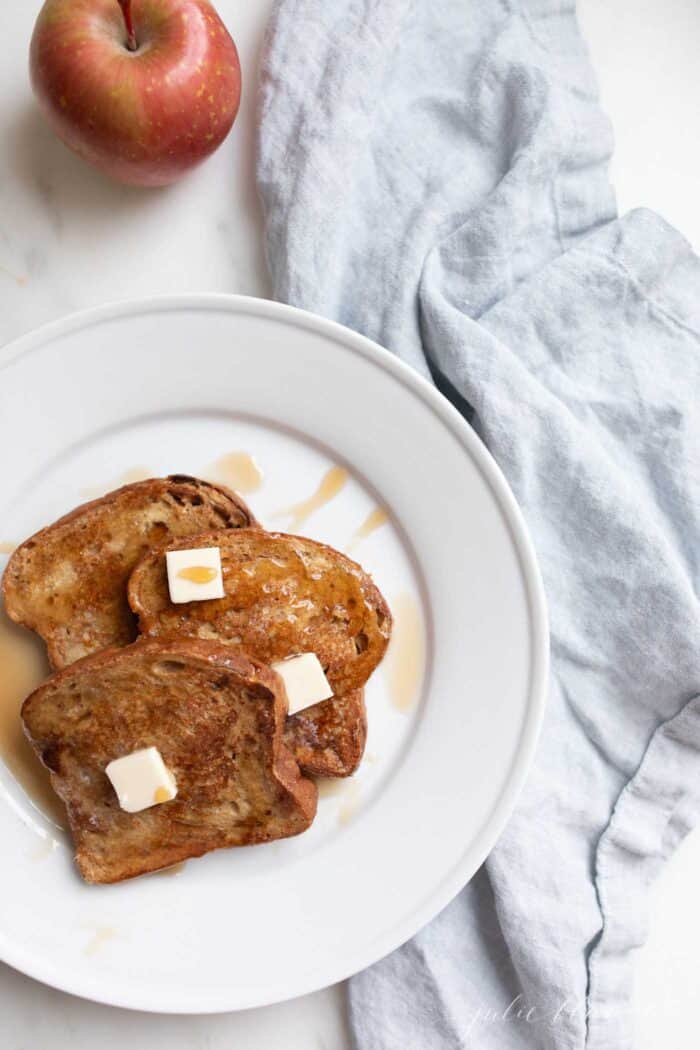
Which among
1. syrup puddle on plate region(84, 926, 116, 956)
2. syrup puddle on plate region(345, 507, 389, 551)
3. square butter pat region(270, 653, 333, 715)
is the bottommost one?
syrup puddle on plate region(84, 926, 116, 956)

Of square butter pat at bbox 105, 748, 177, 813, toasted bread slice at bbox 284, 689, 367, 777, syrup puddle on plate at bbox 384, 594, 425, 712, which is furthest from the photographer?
syrup puddle on plate at bbox 384, 594, 425, 712

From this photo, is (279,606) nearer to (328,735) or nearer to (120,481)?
(328,735)

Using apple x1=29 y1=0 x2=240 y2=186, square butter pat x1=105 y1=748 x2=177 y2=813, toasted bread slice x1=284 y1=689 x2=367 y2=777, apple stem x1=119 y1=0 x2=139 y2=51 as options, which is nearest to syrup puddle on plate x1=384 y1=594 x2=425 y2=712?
toasted bread slice x1=284 y1=689 x2=367 y2=777

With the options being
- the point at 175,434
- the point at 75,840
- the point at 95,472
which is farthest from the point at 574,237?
the point at 75,840

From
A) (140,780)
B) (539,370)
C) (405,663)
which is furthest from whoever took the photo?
(539,370)

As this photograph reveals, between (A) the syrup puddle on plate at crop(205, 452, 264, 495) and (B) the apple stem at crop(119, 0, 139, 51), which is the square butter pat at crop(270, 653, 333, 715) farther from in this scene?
(B) the apple stem at crop(119, 0, 139, 51)

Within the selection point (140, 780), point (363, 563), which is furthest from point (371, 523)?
point (140, 780)

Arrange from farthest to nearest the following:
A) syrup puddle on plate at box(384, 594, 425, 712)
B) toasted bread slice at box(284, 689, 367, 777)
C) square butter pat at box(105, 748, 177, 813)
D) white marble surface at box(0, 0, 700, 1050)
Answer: white marble surface at box(0, 0, 700, 1050)
syrup puddle on plate at box(384, 594, 425, 712)
toasted bread slice at box(284, 689, 367, 777)
square butter pat at box(105, 748, 177, 813)

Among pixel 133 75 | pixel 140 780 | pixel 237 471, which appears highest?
pixel 133 75
